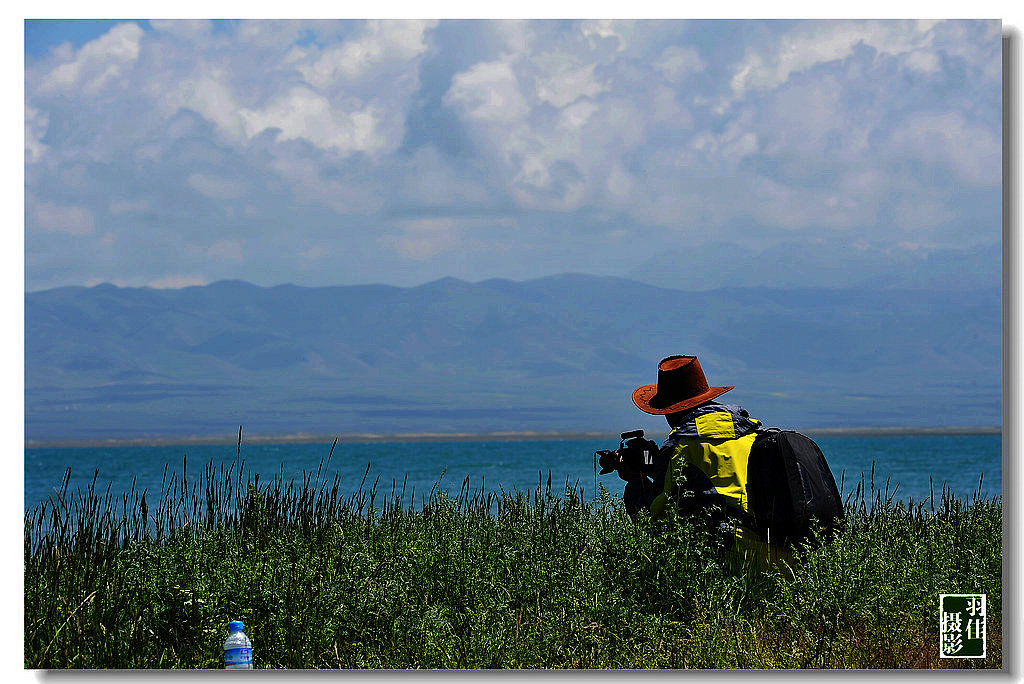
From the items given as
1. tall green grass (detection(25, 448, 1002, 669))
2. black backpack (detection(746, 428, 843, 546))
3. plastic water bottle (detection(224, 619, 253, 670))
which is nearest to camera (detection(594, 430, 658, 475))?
tall green grass (detection(25, 448, 1002, 669))

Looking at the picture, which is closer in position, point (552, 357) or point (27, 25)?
point (27, 25)

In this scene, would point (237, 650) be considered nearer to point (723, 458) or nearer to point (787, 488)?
point (723, 458)

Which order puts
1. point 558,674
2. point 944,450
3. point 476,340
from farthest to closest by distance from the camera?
1. point 476,340
2. point 944,450
3. point 558,674

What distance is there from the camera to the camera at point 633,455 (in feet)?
15.7

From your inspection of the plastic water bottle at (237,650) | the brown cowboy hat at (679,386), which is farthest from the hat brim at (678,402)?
the plastic water bottle at (237,650)

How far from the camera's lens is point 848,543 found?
485 centimetres

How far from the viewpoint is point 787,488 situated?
458cm

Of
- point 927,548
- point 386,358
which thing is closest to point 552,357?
point 386,358

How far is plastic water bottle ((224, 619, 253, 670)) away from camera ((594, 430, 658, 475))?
67.3 inches

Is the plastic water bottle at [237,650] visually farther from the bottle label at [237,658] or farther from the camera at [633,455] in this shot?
the camera at [633,455]

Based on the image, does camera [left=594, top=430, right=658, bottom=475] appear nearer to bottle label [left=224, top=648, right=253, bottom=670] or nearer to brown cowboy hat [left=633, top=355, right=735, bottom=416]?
brown cowboy hat [left=633, top=355, right=735, bottom=416]

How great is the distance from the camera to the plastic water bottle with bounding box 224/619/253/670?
4531mm

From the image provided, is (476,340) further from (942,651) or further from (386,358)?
(942,651)

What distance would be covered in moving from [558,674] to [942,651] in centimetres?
161
